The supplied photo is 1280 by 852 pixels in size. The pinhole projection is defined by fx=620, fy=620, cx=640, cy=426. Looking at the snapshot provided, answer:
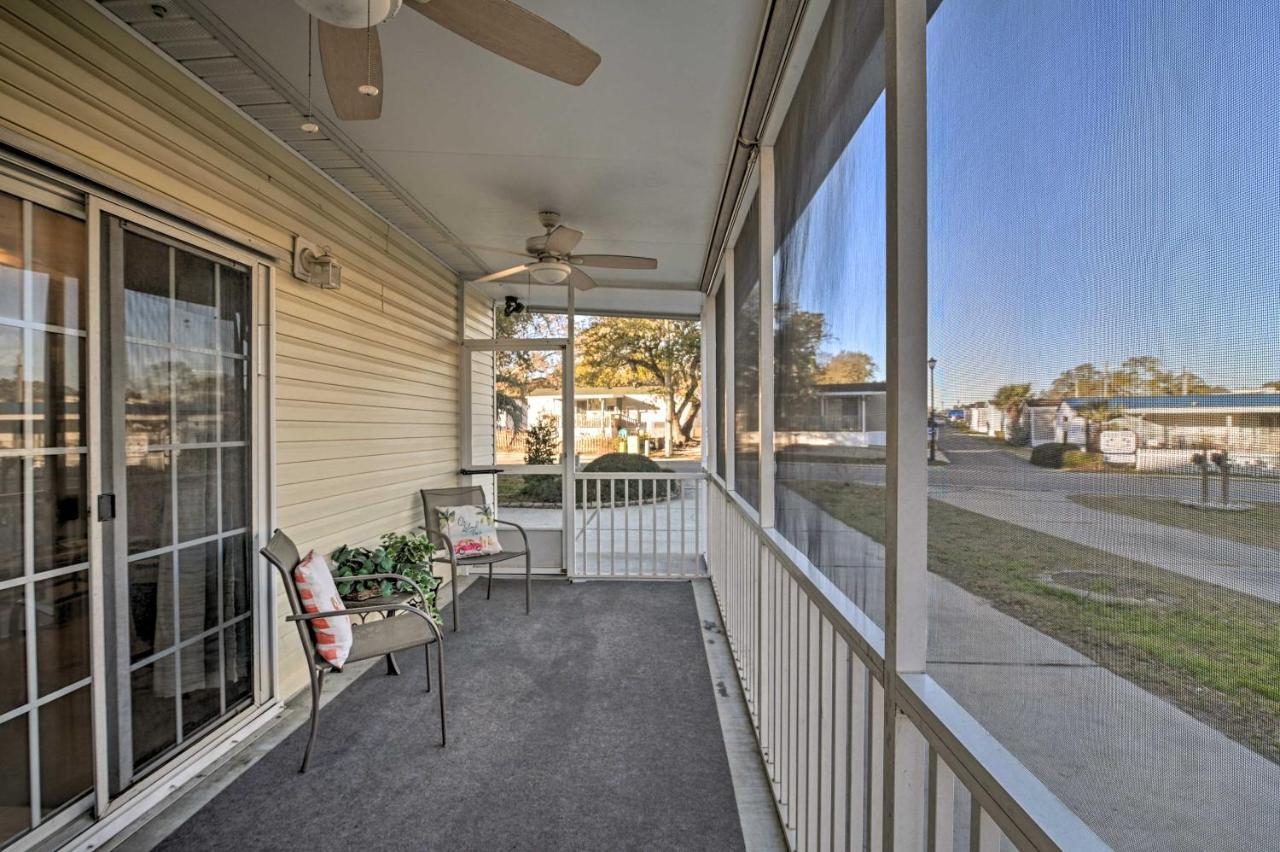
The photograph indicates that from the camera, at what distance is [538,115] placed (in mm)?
2848

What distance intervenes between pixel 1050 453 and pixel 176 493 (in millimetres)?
2971

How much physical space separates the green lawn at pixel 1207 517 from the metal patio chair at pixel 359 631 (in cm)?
262

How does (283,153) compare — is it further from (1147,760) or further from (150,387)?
(1147,760)

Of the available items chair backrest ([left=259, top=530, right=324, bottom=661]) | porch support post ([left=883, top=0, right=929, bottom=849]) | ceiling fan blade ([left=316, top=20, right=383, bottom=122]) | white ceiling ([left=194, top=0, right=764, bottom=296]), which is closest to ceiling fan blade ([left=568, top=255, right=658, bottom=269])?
white ceiling ([left=194, top=0, right=764, bottom=296])

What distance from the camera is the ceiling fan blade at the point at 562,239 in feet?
12.3

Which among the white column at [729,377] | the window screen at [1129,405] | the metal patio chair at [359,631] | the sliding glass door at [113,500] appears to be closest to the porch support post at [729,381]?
the white column at [729,377]

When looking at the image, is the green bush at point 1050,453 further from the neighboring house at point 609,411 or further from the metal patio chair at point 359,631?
the neighboring house at point 609,411

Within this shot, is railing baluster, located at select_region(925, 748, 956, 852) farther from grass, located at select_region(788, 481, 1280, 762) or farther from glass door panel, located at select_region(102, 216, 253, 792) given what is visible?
glass door panel, located at select_region(102, 216, 253, 792)

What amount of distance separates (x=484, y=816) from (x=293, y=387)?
2246 mm

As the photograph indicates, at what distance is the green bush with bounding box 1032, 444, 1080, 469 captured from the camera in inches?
28.3

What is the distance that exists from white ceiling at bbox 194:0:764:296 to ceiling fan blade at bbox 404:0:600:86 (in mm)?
448

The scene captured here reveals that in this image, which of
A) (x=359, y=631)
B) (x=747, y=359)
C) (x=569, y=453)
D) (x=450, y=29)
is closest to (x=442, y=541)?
(x=569, y=453)

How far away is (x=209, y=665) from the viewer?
106 inches

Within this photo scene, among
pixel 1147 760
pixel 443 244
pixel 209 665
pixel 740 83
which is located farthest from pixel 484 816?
pixel 443 244
